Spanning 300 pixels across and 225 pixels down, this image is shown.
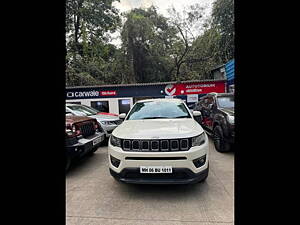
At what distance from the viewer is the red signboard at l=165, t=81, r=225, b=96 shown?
11.6 meters

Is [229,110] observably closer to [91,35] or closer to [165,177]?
[165,177]

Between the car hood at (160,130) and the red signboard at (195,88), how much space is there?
8482mm

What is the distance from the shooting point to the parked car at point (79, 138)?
3.56 meters

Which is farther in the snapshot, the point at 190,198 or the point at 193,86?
the point at 193,86

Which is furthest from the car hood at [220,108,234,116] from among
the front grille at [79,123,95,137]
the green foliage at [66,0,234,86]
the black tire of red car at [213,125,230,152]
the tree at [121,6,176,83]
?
the tree at [121,6,176,83]

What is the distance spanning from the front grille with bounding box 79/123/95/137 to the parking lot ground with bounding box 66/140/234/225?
982 millimetres

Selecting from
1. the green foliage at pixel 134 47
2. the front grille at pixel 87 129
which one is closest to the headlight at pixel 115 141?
the front grille at pixel 87 129

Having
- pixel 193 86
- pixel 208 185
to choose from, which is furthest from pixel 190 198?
pixel 193 86

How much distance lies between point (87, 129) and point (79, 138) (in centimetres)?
47
